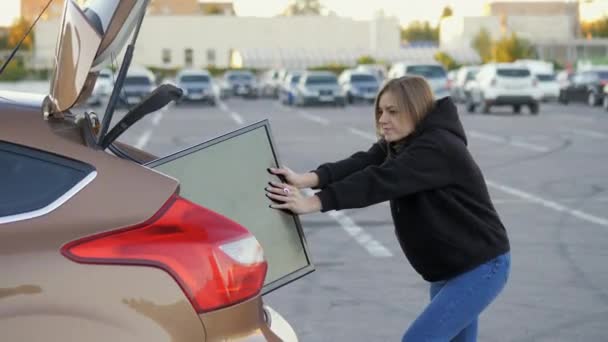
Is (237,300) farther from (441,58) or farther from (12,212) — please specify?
(441,58)

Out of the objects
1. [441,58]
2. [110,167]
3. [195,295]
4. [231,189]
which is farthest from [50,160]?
[441,58]

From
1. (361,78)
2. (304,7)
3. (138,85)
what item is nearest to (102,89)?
(138,85)

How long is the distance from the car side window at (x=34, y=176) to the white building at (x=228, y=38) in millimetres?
122292

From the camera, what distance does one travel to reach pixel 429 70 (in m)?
47.4

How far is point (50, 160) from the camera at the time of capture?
3537 millimetres

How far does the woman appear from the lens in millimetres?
4289

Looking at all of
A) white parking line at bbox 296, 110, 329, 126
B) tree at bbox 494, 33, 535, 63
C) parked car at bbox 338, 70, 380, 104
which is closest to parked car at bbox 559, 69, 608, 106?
parked car at bbox 338, 70, 380, 104

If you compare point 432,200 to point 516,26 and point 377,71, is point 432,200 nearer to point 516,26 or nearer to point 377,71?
point 377,71

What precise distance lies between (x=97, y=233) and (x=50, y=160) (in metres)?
0.27

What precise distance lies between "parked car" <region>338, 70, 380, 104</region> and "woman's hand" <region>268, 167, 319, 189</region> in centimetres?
5017

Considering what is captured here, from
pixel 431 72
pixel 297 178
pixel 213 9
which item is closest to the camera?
pixel 297 178

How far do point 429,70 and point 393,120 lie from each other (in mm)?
43319

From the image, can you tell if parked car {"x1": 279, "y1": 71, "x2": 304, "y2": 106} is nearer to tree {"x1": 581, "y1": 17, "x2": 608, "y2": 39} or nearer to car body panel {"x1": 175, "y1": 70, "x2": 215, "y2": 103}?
car body panel {"x1": 175, "y1": 70, "x2": 215, "y2": 103}

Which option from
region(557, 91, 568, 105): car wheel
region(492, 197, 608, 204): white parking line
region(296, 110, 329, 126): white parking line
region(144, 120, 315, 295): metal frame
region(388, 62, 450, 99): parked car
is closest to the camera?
region(144, 120, 315, 295): metal frame
